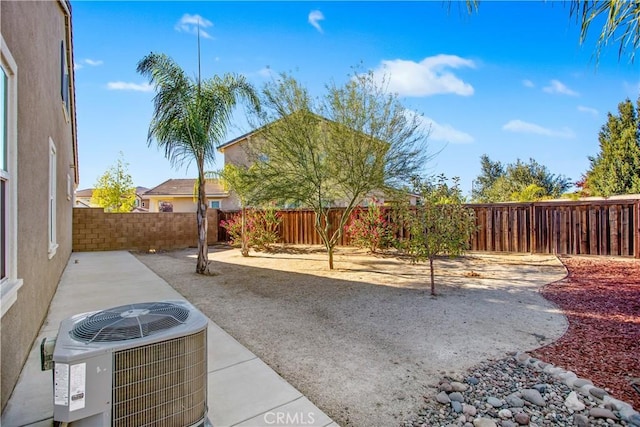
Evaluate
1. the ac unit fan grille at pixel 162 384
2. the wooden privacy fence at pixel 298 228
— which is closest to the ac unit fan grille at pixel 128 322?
the ac unit fan grille at pixel 162 384

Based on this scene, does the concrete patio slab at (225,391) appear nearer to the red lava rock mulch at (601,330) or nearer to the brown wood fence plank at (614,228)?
the red lava rock mulch at (601,330)

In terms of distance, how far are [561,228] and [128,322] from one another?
11.4m

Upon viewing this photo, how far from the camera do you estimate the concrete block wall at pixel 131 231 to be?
42.9 feet

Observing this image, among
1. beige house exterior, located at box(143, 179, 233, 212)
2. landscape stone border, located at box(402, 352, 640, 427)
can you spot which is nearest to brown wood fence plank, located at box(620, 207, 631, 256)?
landscape stone border, located at box(402, 352, 640, 427)

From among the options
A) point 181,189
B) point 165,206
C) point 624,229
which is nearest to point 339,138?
point 624,229

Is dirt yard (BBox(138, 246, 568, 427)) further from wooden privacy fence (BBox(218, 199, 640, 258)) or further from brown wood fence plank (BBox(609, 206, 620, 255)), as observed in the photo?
brown wood fence plank (BBox(609, 206, 620, 255))

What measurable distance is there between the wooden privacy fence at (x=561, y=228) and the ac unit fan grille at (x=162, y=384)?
27.5 feet

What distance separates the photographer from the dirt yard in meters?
2.97

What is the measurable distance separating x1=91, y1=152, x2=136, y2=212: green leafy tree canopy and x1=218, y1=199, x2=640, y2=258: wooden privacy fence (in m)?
19.9

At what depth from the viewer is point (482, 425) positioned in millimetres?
2453

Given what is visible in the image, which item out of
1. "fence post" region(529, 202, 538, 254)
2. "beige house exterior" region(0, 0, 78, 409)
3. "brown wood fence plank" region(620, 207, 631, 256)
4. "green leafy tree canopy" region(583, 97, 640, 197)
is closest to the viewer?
"beige house exterior" region(0, 0, 78, 409)

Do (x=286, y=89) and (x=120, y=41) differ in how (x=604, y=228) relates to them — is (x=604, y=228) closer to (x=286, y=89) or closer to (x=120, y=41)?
(x=286, y=89)

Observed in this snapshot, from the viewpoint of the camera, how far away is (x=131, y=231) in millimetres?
13758

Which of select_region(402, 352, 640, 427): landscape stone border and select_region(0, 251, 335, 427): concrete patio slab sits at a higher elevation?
select_region(0, 251, 335, 427): concrete patio slab
